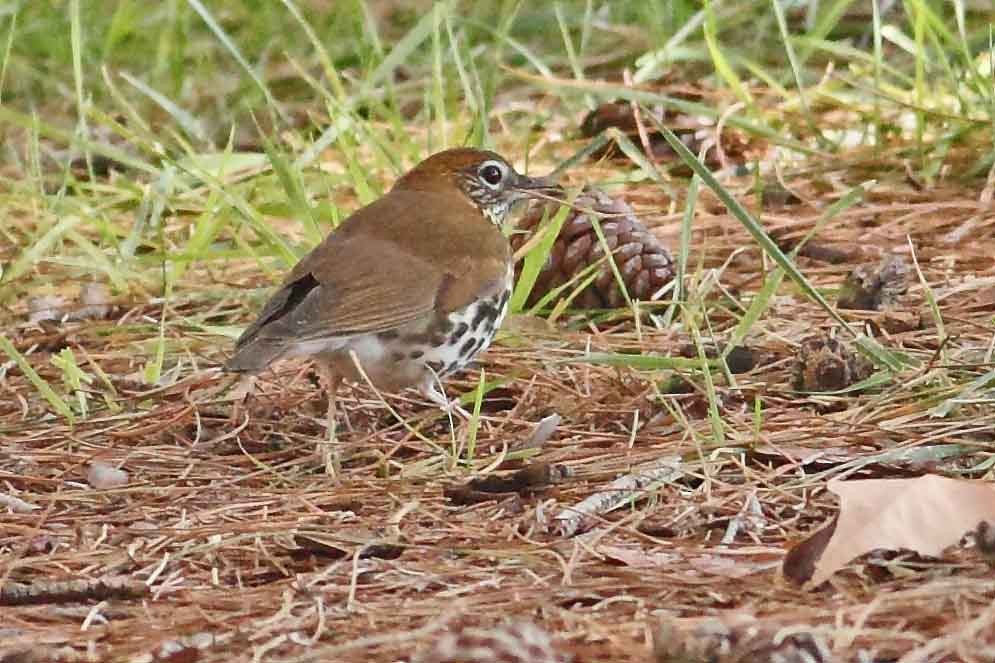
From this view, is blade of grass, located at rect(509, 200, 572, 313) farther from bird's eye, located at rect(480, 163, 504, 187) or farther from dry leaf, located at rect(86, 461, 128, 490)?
dry leaf, located at rect(86, 461, 128, 490)

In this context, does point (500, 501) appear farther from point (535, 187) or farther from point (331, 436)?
point (535, 187)

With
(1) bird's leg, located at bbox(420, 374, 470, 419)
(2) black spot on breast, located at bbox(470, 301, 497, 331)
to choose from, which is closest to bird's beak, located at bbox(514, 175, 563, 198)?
(2) black spot on breast, located at bbox(470, 301, 497, 331)

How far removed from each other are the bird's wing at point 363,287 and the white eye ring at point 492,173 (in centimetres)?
34

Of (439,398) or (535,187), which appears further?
(535,187)

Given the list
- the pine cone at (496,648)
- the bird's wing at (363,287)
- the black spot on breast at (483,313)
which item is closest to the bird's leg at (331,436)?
the bird's wing at (363,287)

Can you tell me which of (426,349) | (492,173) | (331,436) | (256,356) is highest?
(492,173)

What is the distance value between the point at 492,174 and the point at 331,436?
3.30 ft

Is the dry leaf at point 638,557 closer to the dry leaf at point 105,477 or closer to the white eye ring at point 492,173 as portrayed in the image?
the dry leaf at point 105,477

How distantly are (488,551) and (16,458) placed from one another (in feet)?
3.95

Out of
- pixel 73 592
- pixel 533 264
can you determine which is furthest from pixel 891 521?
pixel 533 264

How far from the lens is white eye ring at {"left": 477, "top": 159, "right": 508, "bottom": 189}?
451cm

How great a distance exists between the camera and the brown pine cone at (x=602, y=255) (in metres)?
4.57

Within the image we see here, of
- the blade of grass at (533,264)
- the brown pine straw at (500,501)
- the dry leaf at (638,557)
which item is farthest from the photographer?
the blade of grass at (533,264)

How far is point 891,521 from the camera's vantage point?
2.64m
